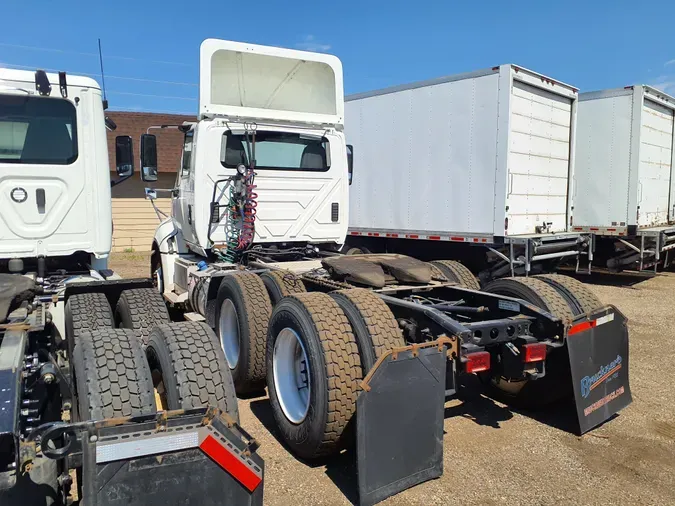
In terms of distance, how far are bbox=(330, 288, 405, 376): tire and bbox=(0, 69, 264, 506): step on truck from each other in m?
0.95

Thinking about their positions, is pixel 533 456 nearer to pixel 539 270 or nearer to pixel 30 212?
pixel 30 212

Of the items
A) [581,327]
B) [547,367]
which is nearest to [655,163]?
[547,367]

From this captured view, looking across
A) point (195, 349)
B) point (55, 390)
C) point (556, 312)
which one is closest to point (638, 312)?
point (556, 312)

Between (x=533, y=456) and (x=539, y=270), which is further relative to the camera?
(x=539, y=270)

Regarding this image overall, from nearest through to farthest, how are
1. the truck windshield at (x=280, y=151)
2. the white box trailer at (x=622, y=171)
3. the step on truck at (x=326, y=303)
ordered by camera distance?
the step on truck at (x=326, y=303) → the truck windshield at (x=280, y=151) → the white box trailer at (x=622, y=171)

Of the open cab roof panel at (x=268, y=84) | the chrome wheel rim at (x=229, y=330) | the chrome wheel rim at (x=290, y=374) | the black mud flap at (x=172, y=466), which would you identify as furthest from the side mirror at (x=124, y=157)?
the black mud flap at (x=172, y=466)

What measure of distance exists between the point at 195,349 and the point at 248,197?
361 cm

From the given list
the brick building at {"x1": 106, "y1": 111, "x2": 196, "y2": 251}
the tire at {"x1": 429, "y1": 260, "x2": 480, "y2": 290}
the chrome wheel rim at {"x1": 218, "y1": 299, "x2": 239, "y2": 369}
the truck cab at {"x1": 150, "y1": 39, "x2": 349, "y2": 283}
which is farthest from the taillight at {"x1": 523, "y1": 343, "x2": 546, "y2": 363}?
the brick building at {"x1": 106, "y1": 111, "x2": 196, "y2": 251}

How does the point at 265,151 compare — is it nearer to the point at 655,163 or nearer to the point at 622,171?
the point at 622,171

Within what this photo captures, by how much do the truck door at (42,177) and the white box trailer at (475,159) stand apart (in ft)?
21.1

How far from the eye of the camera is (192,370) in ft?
9.95

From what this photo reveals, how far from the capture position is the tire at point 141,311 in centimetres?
410

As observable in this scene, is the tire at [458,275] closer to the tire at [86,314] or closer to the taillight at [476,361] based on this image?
the taillight at [476,361]

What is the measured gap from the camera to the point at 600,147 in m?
11.6
